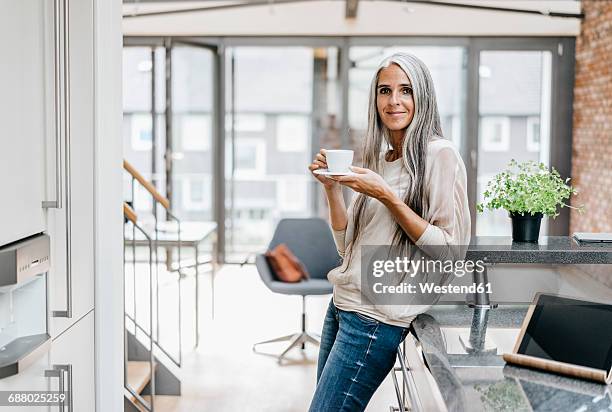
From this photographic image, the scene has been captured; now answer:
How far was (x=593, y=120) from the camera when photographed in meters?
7.91

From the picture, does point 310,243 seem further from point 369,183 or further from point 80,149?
point 369,183


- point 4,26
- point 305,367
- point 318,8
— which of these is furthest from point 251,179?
point 4,26

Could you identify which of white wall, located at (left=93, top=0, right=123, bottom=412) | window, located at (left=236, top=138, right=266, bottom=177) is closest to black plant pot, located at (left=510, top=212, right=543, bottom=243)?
white wall, located at (left=93, top=0, right=123, bottom=412)

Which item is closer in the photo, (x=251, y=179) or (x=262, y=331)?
(x=262, y=331)

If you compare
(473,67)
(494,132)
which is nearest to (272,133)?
(473,67)

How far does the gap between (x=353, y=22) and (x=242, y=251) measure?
2725 mm

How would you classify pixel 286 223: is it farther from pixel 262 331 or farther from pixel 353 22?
pixel 353 22

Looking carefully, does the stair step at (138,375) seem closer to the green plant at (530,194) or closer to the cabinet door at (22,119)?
the cabinet door at (22,119)

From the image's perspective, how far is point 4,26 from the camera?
82.5 inches

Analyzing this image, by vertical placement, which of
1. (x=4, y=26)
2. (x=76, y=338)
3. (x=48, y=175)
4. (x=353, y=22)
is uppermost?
(x=353, y=22)

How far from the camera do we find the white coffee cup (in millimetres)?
2135

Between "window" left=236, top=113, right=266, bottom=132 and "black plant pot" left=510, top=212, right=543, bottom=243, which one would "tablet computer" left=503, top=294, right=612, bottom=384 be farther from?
"window" left=236, top=113, right=266, bottom=132

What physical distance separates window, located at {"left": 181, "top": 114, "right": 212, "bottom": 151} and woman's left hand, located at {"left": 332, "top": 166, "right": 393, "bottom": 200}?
694 centimetres

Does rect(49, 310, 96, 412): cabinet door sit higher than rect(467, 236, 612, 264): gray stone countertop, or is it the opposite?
rect(467, 236, 612, 264): gray stone countertop
